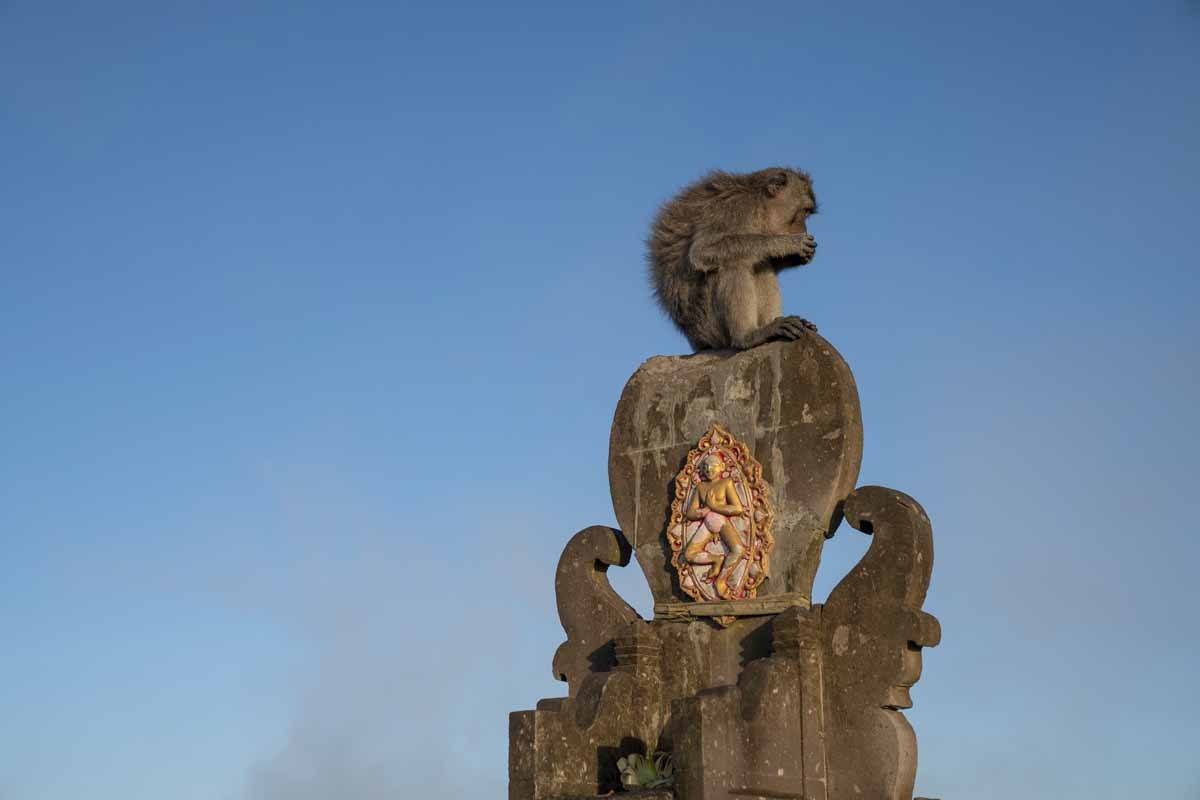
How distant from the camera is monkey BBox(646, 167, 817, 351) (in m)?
13.0

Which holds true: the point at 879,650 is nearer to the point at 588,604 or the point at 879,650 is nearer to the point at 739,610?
the point at 739,610

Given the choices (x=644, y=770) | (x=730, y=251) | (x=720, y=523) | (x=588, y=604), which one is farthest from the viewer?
(x=730, y=251)

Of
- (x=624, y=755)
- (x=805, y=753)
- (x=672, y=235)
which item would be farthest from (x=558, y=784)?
(x=672, y=235)

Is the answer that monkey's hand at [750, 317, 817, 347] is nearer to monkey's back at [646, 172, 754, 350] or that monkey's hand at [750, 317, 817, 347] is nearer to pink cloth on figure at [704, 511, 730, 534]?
monkey's back at [646, 172, 754, 350]

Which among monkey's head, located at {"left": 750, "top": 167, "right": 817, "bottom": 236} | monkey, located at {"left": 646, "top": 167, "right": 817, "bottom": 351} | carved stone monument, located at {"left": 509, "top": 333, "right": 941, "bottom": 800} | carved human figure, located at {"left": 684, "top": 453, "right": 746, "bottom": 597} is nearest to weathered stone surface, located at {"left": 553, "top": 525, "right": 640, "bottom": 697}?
carved stone monument, located at {"left": 509, "top": 333, "right": 941, "bottom": 800}

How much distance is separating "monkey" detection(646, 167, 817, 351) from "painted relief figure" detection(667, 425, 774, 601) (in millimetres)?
1056

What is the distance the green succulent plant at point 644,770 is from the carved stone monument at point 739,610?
0.03 metres

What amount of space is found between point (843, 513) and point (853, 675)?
132cm

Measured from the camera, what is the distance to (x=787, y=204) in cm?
1359

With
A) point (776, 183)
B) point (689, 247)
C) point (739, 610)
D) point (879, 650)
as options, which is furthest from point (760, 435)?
point (776, 183)

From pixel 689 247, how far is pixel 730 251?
0.59 metres

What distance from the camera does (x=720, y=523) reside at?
39.6 ft

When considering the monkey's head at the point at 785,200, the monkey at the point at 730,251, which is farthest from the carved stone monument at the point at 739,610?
the monkey's head at the point at 785,200

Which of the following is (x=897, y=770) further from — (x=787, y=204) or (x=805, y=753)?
(x=787, y=204)
